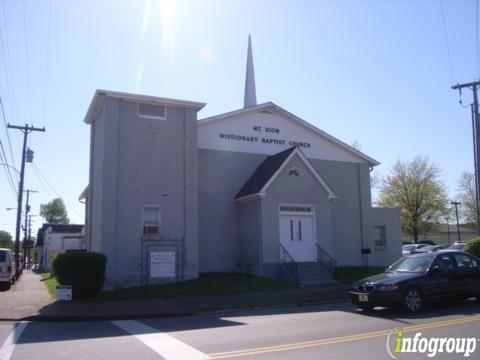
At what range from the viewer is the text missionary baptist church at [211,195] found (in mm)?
20688

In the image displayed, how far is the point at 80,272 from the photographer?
17.4 meters

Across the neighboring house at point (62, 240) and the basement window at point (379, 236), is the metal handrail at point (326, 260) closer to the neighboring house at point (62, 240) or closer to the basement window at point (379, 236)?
the basement window at point (379, 236)

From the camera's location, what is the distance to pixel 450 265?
531 inches

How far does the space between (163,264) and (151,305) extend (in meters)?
5.06

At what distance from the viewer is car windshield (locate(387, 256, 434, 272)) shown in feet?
43.3

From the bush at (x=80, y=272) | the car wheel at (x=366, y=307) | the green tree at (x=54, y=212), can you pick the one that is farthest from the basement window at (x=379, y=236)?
the green tree at (x=54, y=212)

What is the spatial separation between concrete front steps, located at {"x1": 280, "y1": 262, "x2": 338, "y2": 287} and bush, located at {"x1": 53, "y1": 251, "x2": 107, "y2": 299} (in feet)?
25.8

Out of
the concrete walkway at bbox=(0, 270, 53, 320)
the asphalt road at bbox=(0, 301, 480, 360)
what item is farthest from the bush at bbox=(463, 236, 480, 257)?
the concrete walkway at bbox=(0, 270, 53, 320)

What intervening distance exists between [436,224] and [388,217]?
30724 millimetres

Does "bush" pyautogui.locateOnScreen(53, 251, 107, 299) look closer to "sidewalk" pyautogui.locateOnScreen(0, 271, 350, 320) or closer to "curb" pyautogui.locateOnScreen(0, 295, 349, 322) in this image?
"sidewalk" pyautogui.locateOnScreen(0, 271, 350, 320)

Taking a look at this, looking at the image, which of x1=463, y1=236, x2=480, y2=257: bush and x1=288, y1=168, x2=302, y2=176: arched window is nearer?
x1=463, y1=236, x2=480, y2=257: bush

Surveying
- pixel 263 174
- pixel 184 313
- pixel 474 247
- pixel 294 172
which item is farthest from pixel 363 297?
pixel 263 174

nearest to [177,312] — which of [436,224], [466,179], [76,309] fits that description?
[76,309]

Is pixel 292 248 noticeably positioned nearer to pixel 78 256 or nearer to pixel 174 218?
pixel 174 218
